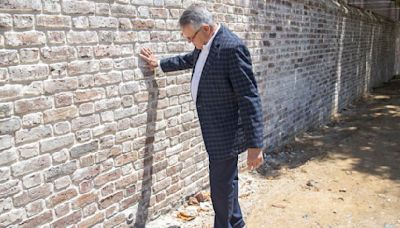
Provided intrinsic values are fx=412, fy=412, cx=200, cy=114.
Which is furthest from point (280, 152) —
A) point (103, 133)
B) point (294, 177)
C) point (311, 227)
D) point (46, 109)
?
point (46, 109)

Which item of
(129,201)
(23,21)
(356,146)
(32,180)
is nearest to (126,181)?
(129,201)

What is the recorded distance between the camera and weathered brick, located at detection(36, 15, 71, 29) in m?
2.72

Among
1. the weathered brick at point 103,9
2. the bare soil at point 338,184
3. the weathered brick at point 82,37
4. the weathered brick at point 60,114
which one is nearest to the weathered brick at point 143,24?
the weathered brick at point 103,9

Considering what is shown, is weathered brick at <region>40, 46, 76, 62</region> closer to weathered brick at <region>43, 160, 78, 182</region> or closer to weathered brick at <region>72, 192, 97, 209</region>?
weathered brick at <region>43, 160, 78, 182</region>

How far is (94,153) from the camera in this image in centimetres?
328

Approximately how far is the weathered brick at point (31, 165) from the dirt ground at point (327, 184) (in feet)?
4.97

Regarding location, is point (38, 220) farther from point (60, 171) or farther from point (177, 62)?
point (177, 62)

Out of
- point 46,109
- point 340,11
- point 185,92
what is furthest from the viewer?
point 340,11

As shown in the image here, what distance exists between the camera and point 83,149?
125 inches

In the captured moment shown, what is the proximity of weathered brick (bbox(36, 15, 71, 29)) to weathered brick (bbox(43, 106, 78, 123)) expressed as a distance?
1.89 ft

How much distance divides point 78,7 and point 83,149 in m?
1.06

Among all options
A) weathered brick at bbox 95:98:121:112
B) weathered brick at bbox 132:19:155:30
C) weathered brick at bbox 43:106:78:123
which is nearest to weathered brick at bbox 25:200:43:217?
weathered brick at bbox 43:106:78:123

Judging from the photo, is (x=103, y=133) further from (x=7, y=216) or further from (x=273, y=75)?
→ (x=273, y=75)

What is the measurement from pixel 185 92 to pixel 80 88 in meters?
1.48
